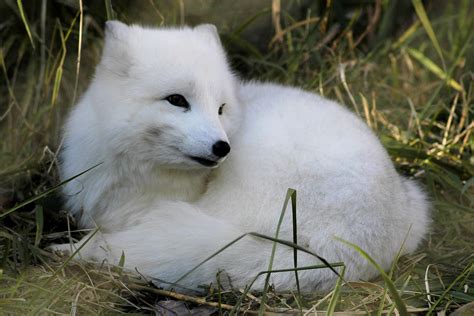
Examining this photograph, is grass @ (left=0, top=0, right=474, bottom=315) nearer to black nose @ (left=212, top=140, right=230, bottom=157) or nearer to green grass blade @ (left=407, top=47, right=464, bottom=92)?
green grass blade @ (left=407, top=47, right=464, bottom=92)

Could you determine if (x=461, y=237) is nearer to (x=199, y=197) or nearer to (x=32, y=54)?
(x=199, y=197)

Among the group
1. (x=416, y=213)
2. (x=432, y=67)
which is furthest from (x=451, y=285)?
(x=432, y=67)

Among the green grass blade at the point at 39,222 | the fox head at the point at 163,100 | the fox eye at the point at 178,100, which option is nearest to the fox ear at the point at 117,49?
the fox head at the point at 163,100

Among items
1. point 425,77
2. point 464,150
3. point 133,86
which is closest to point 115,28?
point 133,86

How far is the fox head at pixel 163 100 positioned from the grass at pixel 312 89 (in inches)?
18.0

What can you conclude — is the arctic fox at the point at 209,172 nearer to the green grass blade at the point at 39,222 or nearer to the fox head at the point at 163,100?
the fox head at the point at 163,100

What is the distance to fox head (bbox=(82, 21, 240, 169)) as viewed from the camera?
2488 mm


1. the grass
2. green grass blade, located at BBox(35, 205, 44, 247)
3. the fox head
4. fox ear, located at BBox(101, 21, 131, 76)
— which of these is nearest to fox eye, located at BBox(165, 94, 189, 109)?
the fox head

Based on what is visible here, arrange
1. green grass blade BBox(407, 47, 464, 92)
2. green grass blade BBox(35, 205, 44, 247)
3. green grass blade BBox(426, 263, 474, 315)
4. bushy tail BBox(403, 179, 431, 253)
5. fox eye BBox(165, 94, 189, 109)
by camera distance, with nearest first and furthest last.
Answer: green grass blade BBox(426, 263, 474, 315) < fox eye BBox(165, 94, 189, 109) < green grass blade BBox(35, 205, 44, 247) < bushy tail BBox(403, 179, 431, 253) < green grass blade BBox(407, 47, 464, 92)

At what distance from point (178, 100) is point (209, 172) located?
0.39 metres

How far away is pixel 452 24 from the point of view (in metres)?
4.71

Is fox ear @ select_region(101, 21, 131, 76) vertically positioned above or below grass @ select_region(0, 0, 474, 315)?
above

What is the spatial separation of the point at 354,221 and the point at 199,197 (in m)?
0.65

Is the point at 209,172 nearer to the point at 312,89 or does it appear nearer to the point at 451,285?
the point at 451,285
